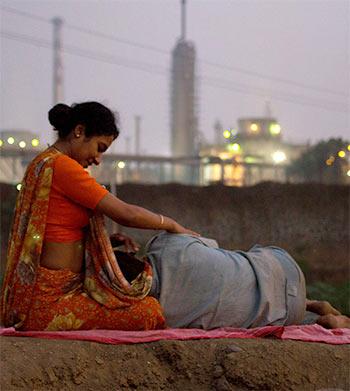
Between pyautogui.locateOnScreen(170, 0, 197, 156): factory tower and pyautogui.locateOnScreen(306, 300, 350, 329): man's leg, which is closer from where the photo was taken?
pyautogui.locateOnScreen(306, 300, 350, 329): man's leg

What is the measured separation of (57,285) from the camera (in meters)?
4.62

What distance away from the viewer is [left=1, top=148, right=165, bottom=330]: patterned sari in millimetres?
4582

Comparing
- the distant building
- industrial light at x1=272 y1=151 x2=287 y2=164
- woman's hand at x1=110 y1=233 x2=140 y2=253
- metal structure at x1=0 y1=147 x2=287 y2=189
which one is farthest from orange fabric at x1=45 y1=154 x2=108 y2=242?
industrial light at x1=272 y1=151 x2=287 y2=164

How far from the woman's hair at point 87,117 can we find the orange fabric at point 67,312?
2.68 ft

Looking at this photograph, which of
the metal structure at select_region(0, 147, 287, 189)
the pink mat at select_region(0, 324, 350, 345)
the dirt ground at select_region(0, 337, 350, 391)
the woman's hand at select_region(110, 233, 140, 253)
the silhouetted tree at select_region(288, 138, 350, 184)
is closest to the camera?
the dirt ground at select_region(0, 337, 350, 391)

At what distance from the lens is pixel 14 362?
4109mm

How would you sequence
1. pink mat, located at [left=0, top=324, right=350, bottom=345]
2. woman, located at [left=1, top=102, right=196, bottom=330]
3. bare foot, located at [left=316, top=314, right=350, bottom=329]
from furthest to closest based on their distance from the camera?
bare foot, located at [left=316, top=314, right=350, bottom=329] → woman, located at [left=1, top=102, right=196, bottom=330] → pink mat, located at [left=0, top=324, right=350, bottom=345]

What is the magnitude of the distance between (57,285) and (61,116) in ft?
3.14

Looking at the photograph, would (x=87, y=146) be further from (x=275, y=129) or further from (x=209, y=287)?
(x=275, y=129)

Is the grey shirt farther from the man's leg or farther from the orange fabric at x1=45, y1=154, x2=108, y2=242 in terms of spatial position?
the orange fabric at x1=45, y1=154, x2=108, y2=242

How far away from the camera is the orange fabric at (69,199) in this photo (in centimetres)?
452

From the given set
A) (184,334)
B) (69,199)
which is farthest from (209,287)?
(69,199)

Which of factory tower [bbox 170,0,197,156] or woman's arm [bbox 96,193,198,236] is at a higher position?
factory tower [bbox 170,0,197,156]

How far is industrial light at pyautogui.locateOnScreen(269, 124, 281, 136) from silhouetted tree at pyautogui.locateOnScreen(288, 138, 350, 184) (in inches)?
371
